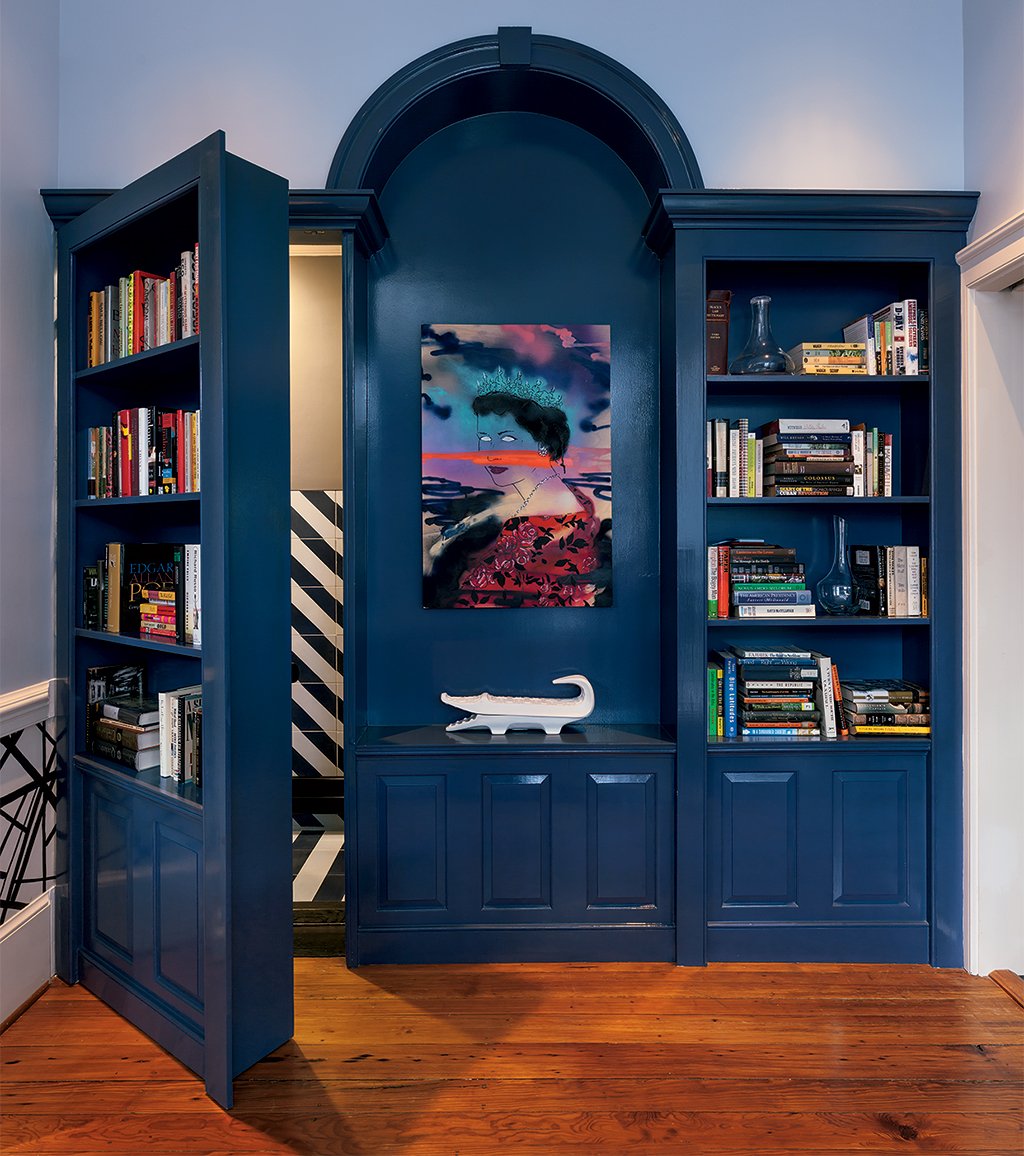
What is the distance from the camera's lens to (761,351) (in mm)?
2811

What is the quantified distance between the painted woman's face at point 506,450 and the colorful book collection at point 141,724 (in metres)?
1.33

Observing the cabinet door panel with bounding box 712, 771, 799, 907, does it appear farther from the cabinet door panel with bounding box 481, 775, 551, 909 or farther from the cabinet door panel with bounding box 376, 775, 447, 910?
the cabinet door panel with bounding box 376, 775, 447, 910

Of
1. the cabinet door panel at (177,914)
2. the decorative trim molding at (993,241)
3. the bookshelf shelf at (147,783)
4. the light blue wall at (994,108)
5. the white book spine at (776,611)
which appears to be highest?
the light blue wall at (994,108)

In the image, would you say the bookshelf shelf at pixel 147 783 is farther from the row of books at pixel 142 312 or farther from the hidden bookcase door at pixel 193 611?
the row of books at pixel 142 312

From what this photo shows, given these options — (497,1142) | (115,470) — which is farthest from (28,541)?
(497,1142)

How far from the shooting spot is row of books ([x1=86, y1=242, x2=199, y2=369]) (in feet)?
7.43

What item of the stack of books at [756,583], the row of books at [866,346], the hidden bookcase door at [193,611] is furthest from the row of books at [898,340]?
the hidden bookcase door at [193,611]

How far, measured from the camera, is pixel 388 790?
110 inches

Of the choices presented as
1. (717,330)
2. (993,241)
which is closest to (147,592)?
(717,330)

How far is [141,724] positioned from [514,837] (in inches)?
51.0

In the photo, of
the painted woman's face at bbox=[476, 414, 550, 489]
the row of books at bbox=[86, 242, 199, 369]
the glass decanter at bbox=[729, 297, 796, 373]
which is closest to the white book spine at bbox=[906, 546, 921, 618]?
the glass decanter at bbox=[729, 297, 796, 373]

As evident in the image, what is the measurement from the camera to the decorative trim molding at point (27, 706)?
2410 mm

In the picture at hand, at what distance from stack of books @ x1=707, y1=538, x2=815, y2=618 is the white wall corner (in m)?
0.58

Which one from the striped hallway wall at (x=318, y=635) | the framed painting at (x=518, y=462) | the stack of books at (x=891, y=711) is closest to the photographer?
the stack of books at (x=891, y=711)
